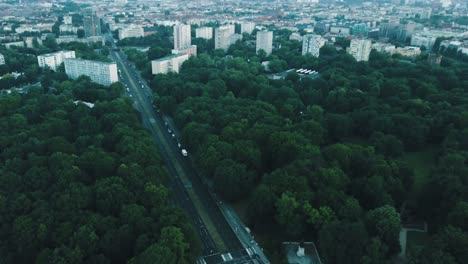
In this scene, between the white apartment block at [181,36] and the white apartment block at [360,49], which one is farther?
the white apartment block at [181,36]

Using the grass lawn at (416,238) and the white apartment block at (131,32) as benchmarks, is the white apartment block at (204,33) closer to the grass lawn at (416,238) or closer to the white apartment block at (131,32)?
the white apartment block at (131,32)

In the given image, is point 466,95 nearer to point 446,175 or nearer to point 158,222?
point 446,175

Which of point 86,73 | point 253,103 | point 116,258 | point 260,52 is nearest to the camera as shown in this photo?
point 116,258

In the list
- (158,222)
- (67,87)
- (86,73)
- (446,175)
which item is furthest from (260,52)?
(158,222)

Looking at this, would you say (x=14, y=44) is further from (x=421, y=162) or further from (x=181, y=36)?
(x=421, y=162)

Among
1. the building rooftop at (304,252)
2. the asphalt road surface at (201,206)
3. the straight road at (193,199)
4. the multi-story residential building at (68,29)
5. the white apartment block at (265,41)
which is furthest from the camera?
the multi-story residential building at (68,29)

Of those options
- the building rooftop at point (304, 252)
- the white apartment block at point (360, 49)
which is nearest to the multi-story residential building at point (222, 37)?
the white apartment block at point (360, 49)
